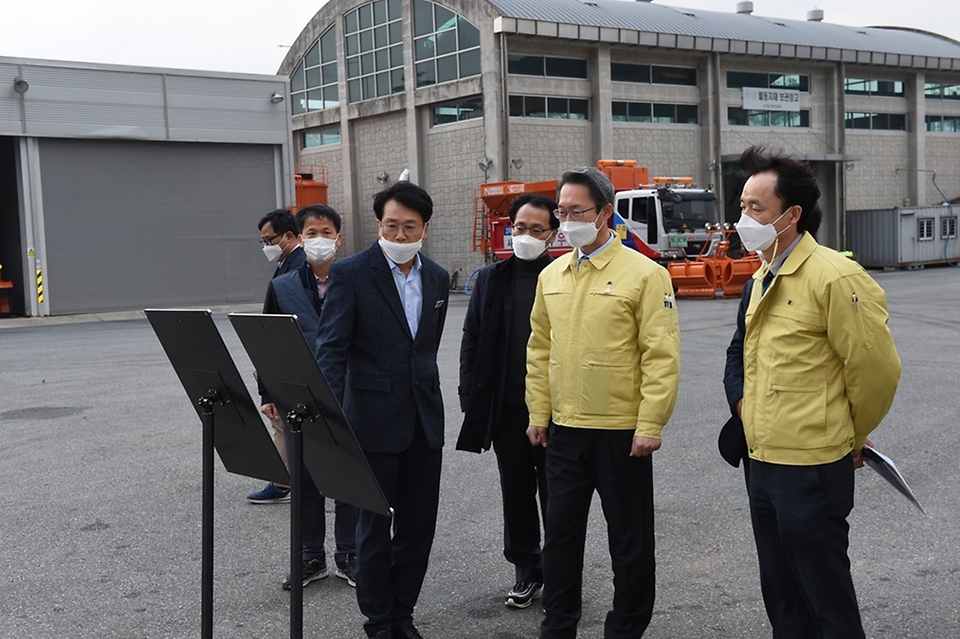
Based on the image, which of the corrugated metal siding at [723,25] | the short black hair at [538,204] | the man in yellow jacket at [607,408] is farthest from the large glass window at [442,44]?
the man in yellow jacket at [607,408]

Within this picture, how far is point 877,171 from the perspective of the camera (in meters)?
→ 42.8

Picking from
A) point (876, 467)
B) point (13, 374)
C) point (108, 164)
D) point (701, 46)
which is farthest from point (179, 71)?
point (876, 467)

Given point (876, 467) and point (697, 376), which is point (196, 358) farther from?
point (697, 376)

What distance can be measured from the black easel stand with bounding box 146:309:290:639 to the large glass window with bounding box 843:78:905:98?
42.0m

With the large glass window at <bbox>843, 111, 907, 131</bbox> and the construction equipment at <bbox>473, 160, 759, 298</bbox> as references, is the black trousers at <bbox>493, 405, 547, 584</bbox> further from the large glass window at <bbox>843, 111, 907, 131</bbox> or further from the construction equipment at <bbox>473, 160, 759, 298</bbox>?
the large glass window at <bbox>843, 111, 907, 131</bbox>

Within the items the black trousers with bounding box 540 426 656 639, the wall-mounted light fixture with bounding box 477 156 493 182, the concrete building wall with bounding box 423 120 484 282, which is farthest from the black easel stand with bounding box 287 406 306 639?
the concrete building wall with bounding box 423 120 484 282

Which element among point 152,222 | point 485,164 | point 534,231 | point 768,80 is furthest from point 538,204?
point 768,80

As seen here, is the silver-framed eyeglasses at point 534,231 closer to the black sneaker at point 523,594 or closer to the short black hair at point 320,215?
the short black hair at point 320,215

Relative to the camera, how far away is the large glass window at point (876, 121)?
137 ft

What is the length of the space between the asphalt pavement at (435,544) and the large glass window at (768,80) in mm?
30447

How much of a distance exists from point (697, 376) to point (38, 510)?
7.70m

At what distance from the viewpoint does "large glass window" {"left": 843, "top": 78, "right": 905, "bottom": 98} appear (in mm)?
42281

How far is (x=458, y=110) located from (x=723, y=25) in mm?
12309

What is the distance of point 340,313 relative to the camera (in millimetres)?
4344
